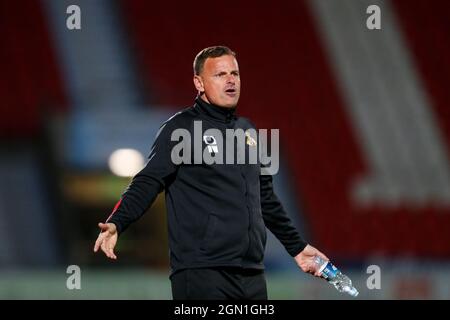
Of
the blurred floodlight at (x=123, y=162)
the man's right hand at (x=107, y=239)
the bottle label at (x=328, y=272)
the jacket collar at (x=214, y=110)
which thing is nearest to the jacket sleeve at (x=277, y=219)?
the bottle label at (x=328, y=272)

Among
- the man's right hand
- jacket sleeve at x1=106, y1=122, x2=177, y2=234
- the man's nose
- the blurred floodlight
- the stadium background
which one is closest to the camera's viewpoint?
the man's right hand

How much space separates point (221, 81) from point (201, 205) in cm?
57

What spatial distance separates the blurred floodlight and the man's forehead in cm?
649

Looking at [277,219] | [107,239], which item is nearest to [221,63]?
[277,219]

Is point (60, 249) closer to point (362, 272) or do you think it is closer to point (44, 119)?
point (44, 119)

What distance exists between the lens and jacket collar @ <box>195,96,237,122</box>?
4.41 metres

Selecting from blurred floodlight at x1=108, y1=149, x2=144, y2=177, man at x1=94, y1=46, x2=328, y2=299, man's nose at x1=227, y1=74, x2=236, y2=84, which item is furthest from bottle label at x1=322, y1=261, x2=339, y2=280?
blurred floodlight at x1=108, y1=149, x2=144, y2=177

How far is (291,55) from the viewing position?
12586mm

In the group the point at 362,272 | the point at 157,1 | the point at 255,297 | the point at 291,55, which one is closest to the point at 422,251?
the point at 362,272

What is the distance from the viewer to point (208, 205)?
427 cm

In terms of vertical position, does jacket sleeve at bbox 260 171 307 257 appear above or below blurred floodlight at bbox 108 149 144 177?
above

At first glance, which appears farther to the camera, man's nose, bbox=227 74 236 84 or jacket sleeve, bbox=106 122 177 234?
man's nose, bbox=227 74 236 84

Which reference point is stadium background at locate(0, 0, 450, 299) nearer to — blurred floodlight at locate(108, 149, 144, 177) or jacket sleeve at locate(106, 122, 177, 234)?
blurred floodlight at locate(108, 149, 144, 177)

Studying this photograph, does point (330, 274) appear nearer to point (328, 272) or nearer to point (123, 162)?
point (328, 272)
